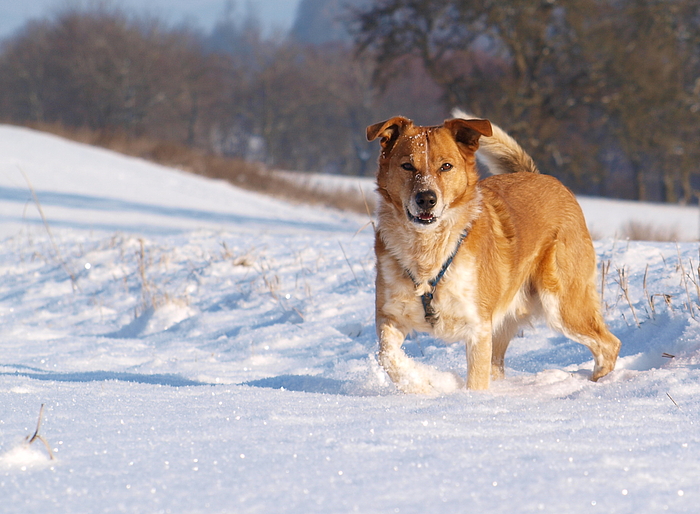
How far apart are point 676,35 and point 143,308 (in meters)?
24.5

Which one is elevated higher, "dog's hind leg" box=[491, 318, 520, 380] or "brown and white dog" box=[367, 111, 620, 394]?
"brown and white dog" box=[367, 111, 620, 394]

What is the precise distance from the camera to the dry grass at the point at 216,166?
73.6 ft

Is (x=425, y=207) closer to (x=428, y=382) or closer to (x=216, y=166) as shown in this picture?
(x=428, y=382)

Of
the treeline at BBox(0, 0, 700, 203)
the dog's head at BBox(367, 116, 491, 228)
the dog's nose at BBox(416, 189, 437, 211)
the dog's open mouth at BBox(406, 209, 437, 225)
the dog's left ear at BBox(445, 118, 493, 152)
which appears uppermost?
the treeline at BBox(0, 0, 700, 203)

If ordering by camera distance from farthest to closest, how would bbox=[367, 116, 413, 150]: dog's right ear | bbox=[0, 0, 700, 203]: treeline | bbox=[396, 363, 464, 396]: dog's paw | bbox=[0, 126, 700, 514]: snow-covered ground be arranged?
bbox=[0, 0, 700, 203]: treeline → bbox=[367, 116, 413, 150]: dog's right ear → bbox=[396, 363, 464, 396]: dog's paw → bbox=[0, 126, 700, 514]: snow-covered ground

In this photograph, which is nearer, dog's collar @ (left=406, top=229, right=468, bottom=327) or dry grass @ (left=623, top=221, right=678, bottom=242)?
dog's collar @ (left=406, top=229, right=468, bottom=327)

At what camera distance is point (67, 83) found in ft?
155

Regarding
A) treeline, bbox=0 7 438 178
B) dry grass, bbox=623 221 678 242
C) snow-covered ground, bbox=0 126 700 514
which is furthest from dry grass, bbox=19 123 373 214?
treeline, bbox=0 7 438 178

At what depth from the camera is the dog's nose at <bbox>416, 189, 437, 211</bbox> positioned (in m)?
3.33

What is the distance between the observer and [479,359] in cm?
335

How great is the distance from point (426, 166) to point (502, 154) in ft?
4.64

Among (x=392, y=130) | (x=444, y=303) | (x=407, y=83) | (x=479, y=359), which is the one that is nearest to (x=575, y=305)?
(x=479, y=359)

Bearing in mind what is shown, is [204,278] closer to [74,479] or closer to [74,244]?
[74,244]

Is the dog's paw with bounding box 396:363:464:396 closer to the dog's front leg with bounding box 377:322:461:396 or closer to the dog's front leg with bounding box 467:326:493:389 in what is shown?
the dog's front leg with bounding box 377:322:461:396
